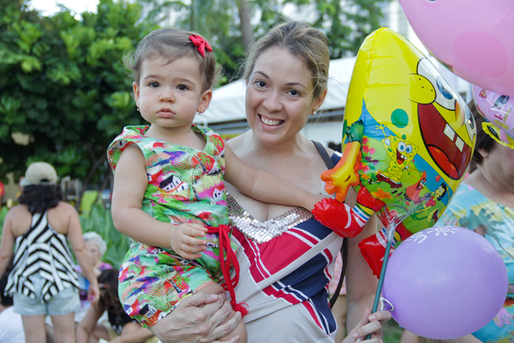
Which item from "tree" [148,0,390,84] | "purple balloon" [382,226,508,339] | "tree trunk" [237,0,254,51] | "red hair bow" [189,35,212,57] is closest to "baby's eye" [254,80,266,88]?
"red hair bow" [189,35,212,57]

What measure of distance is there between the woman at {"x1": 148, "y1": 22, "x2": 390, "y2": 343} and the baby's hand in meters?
0.20

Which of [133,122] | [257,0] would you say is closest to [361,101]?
[133,122]

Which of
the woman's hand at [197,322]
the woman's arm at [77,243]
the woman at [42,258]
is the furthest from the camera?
the woman's arm at [77,243]

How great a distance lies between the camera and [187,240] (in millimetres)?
1359

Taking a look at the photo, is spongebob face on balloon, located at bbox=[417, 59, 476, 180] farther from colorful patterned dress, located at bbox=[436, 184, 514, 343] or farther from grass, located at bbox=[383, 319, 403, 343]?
grass, located at bbox=[383, 319, 403, 343]

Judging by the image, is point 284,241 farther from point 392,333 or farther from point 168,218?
point 392,333

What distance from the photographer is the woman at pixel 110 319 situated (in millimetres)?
3869

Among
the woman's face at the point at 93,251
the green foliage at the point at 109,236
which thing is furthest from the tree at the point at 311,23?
the woman's face at the point at 93,251

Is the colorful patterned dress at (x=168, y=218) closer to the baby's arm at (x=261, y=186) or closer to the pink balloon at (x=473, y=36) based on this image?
the baby's arm at (x=261, y=186)

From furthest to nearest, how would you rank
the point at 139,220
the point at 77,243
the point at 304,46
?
the point at 77,243, the point at 304,46, the point at 139,220

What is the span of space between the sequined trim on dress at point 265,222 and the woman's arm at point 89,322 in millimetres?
2853

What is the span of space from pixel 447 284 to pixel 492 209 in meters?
0.82

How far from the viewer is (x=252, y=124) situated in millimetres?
1864

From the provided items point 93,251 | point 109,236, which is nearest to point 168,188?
point 93,251
